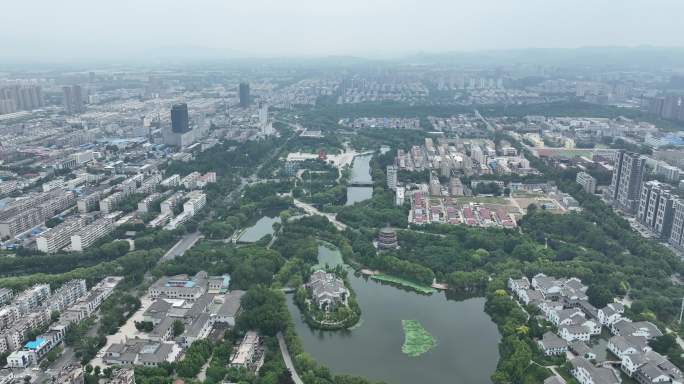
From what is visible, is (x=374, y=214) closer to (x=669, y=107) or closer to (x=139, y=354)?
(x=139, y=354)

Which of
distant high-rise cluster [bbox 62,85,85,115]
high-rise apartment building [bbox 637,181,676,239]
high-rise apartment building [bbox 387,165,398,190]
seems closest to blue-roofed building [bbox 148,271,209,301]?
high-rise apartment building [bbox 387,165,398,190]

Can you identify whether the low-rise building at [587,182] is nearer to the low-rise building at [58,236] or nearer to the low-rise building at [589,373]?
the low-rise building at [589,373]

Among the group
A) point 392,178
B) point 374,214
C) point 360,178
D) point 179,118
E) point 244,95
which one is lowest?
point 360,178

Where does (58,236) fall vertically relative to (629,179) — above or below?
below

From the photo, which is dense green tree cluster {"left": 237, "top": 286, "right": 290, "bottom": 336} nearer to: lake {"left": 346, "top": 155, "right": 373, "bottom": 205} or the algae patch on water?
the algae patch on water

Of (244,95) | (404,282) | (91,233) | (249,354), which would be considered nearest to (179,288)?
(249,354)

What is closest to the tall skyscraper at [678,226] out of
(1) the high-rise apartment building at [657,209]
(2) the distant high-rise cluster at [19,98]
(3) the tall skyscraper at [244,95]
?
(1) the high-rise apartment building at [657,209]
